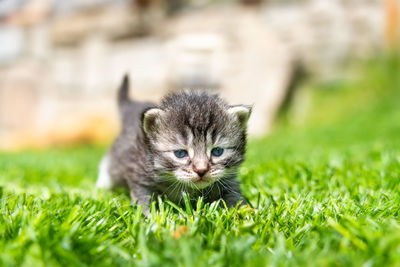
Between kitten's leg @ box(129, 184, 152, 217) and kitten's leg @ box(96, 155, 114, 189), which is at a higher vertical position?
kitten's leg @ box(129, 184, 152, 217)

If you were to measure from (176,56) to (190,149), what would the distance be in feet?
Result: 36.3

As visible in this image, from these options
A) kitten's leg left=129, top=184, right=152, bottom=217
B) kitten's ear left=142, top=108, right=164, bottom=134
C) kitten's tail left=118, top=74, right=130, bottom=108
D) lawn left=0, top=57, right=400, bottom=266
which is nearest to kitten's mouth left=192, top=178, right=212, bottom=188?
lawn left=0, top=57, right=400, bottom=266

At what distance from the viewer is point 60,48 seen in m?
15.3

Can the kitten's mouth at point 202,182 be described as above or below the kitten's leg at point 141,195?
above

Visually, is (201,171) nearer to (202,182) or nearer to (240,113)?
(202,182)

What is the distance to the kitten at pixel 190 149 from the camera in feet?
8.59

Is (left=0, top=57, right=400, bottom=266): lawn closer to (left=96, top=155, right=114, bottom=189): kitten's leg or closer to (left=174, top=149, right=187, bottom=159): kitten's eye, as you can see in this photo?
(left=174, top=149, right=187, bottom=159): kitten's eye

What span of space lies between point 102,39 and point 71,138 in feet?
12.3

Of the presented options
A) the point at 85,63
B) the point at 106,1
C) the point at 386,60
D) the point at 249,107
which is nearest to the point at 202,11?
the point at 106,1

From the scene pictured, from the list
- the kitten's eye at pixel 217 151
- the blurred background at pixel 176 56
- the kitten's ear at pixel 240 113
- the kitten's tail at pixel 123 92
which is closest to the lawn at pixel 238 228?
the kitten's eye at pixel 217 151

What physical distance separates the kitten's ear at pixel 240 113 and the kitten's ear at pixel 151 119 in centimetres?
48

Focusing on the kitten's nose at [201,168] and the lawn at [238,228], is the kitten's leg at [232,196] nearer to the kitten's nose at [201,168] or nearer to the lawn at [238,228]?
the lawn at [238,228]

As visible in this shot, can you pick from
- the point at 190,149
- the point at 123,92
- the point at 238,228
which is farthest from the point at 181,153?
the point at 123,92

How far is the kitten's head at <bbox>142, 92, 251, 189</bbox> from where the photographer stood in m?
2.59
